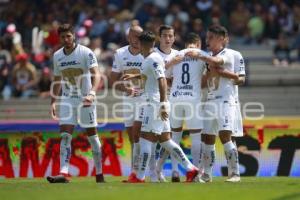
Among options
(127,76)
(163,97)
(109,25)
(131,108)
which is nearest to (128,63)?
(131,108)

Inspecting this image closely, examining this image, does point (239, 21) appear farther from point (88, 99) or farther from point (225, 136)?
point (88, 99)

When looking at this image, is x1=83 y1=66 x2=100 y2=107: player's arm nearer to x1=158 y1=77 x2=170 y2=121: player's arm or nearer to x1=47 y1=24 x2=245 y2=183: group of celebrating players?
x1=47 y1=24 x2=245 y2=183: group of celebrating players

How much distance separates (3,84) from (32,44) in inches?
97.3

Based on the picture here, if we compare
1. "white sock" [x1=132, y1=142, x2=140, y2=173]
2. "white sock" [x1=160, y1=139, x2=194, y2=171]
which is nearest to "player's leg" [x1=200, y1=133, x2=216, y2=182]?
"white sock" [x1=160, y1=139, x2=194, y2=171]

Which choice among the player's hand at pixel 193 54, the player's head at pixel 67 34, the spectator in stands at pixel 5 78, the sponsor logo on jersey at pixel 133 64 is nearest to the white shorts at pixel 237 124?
the player's hand at pixel 193 54

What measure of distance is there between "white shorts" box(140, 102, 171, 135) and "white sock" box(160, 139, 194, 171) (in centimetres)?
22

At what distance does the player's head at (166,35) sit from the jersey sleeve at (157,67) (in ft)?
4.21

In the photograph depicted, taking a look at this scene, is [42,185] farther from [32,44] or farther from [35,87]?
[32,44]

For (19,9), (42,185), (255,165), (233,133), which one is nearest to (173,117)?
(233,133)

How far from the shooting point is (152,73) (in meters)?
14.6

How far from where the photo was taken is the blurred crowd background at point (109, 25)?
25250 millimetres

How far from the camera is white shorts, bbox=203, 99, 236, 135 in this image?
15.1 meters

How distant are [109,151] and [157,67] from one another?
5717 mm

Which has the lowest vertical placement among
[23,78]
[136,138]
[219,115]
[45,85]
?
[136,138]
